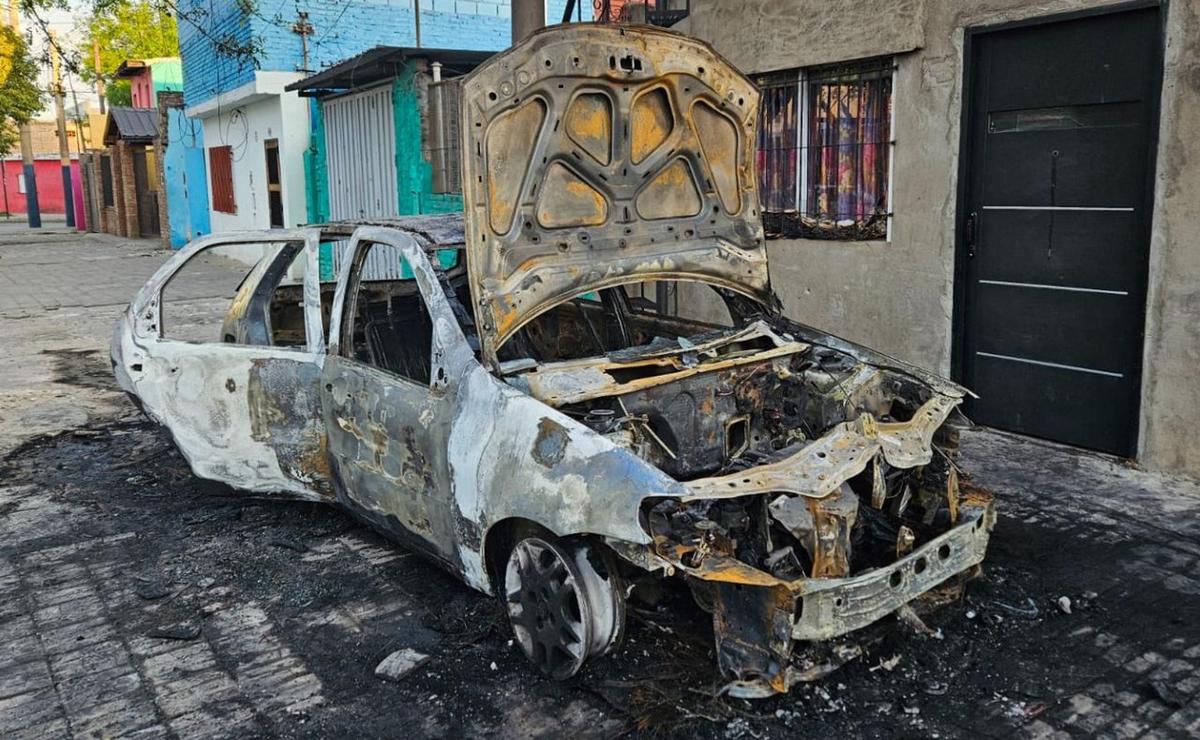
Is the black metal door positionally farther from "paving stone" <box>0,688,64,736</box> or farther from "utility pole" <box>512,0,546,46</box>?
"paving stone" <box>0,688,64,736</box>

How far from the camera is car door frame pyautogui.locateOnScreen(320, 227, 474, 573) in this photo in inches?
157

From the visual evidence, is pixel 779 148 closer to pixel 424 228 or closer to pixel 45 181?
pixel 424 228

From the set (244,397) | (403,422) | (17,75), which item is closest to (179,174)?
(17,75)

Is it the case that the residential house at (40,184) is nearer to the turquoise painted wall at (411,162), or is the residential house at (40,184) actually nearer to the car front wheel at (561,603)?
the turquoise painted wall at (411,162)

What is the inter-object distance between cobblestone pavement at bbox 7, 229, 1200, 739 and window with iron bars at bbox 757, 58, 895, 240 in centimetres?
250

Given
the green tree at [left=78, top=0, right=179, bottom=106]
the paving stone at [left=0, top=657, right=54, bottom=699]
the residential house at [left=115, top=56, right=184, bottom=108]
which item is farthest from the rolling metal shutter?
the green tree at [left=78, top=0, right=179, bottom=106]

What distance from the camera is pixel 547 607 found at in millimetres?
3588

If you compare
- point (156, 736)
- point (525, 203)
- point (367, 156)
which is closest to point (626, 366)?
point (525, 203)

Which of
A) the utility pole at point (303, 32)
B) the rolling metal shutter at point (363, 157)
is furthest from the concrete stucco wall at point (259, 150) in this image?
the rolling metal shutter at point (363, 157)

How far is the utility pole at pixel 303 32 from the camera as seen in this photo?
15.9m

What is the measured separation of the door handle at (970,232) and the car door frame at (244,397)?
4.37m

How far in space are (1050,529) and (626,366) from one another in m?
2.63

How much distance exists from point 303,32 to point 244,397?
1280cm

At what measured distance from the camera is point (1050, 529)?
516 cm
